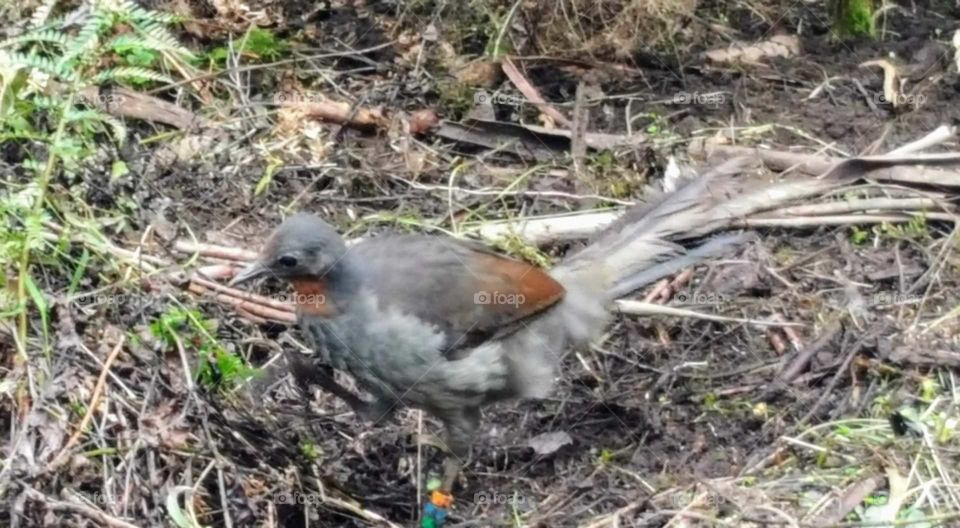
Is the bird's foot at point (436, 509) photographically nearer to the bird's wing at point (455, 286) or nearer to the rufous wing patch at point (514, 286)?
the bird's wing at point (455, 286)

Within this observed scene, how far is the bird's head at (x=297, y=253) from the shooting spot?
17.4 feet

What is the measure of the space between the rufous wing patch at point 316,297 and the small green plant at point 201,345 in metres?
0.35

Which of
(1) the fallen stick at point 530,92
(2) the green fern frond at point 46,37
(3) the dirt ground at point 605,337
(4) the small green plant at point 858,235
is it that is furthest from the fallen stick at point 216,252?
(4) the small green plant at point 858,235

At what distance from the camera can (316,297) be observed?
5.41 m

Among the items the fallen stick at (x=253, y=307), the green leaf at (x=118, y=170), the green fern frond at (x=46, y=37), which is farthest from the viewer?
the green leaf at (x=118, y=170)

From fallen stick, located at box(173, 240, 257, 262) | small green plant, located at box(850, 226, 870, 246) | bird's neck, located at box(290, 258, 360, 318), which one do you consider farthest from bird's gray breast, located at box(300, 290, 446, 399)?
small green plant, located at box(850, 226, 870, 246)

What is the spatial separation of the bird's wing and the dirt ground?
556 mm

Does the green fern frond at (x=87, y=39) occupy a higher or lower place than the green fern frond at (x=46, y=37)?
higher

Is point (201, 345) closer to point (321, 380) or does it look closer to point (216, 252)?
point (321, 380)

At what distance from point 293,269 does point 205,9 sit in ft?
10.8

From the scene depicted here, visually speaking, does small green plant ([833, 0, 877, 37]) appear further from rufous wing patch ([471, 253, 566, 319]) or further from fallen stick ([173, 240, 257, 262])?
fallen stick ([173, 240, 257, 262])

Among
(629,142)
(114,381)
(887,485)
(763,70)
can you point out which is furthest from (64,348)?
(763,70)

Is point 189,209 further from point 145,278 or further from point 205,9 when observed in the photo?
point 205,9

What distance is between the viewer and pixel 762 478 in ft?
17.8
